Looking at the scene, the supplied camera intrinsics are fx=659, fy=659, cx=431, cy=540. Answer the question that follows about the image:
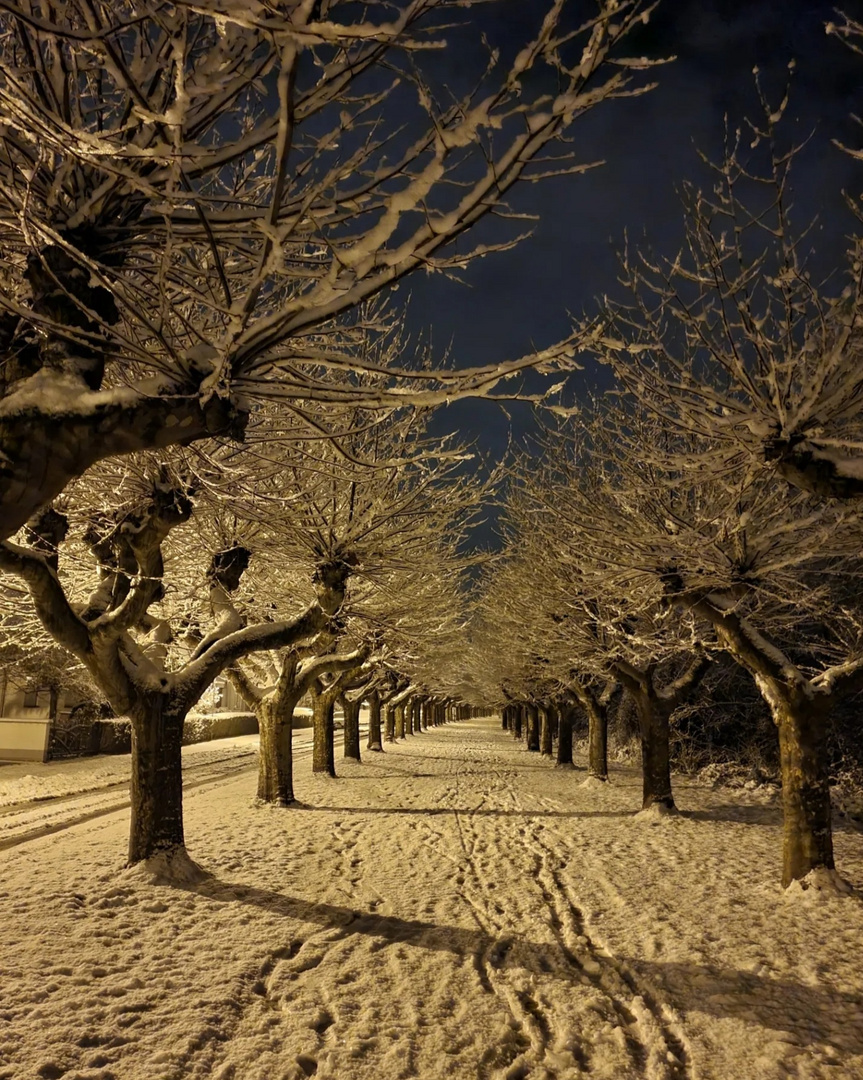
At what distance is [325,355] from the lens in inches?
138

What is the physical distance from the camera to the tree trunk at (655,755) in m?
12.5

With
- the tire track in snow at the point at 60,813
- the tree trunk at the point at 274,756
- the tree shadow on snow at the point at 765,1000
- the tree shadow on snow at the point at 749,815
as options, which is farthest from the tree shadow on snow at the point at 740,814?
the tire track in snow at the point at 60,813

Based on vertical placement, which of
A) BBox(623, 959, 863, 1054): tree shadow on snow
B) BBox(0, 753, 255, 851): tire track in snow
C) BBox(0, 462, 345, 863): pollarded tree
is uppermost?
BBox(0, 462, 345, 863): pollarded tree

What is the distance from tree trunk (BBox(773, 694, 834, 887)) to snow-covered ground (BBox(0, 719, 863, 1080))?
423 millimetres

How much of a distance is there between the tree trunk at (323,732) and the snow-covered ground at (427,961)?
8.23m

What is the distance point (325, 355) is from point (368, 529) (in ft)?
22.3

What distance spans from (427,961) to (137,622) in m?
5.01

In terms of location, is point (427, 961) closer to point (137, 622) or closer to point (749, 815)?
point (137, 622)

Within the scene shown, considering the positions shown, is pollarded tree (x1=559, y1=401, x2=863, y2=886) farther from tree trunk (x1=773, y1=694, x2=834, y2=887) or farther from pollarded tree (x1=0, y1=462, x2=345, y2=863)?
pollarded tree (x1=0, y1=462, x2=345, y2=863)

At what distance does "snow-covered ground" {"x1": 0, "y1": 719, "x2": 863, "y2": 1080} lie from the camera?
13.3 feet

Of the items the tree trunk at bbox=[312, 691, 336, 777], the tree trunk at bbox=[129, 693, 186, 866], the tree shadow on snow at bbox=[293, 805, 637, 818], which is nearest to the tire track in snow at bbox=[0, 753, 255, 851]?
the tree trunk at bbox=[312, 691, 336, 777]

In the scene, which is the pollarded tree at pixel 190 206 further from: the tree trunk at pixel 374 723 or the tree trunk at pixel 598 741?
the tree trunk at pixel 374 723

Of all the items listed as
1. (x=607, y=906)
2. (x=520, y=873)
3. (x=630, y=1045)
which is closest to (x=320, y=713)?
(x=520, y=873)

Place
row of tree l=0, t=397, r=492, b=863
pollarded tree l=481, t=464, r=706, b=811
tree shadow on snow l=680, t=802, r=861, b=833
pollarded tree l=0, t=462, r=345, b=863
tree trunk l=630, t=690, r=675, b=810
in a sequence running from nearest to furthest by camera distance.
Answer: row of tree l=0, t=397, r=492, b=863 < pollarded tree l=0, t=462, r=345, b=863 < pollarded tree l=481, t=464, r=706, b=811 < tree shadow on snow l=680, t=802, r=861, b=833 < tree trunk l=630, t=690, r=675, b=810
